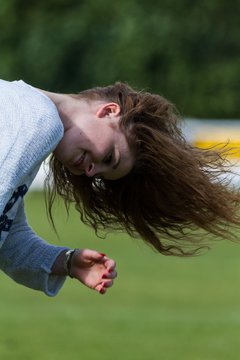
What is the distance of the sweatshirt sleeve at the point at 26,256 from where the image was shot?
5.86m

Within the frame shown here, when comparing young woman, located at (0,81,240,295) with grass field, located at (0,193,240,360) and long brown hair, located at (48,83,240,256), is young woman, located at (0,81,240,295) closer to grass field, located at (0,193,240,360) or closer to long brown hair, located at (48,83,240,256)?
long brown hair, located at (48,83,240,256)

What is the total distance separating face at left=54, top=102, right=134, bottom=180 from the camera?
212 inches

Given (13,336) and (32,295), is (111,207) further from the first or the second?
(32,295)

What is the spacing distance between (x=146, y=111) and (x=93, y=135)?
0.40 m

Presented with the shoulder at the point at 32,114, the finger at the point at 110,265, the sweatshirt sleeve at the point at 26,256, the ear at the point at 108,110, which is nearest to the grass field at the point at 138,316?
the sweatshirt sleeve at the point at 26,256

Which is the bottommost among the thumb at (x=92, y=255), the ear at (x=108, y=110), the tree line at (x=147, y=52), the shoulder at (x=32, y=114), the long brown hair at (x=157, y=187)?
the tree line at (x=147, y=52)

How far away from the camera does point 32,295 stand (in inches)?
429

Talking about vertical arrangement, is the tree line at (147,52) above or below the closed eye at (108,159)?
below

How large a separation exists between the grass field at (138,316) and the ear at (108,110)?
7.75ft

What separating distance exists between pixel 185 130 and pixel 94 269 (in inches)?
96.4

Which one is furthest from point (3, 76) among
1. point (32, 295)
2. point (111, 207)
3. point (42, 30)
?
point (111, 207)

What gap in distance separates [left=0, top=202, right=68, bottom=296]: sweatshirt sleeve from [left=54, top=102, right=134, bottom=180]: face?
0.50 m

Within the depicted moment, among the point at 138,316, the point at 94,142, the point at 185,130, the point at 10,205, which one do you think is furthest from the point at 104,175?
the point at 138,316

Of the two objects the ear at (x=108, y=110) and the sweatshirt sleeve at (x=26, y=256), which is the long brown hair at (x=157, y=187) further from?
the sweatshirt sleeve at (x=26, y=256)
